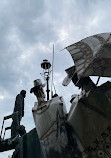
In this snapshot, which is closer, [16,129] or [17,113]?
[16,129]

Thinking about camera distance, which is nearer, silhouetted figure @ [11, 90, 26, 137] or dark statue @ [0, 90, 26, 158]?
dark statue @ [0, 90, 26, 158]

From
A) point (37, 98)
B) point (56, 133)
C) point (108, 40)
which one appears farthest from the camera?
point (37, 98)

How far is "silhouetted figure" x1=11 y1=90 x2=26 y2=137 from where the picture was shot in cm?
1199

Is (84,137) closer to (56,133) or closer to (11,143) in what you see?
(56,133)

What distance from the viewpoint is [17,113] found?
41.6ft

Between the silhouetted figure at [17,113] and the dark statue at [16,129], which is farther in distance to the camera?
the silhouetted figure at [17,113]

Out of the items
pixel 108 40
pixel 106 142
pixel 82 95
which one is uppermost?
pixel 108 40

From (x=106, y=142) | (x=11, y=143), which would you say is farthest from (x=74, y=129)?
(x=11, y=143)

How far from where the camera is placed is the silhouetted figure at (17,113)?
11992mm

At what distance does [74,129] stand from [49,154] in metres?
1.09

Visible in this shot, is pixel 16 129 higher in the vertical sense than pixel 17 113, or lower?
lower

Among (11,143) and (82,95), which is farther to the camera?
(11,143)

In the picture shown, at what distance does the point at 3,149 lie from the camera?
11.6 metres

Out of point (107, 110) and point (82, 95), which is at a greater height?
point (82, 95)
